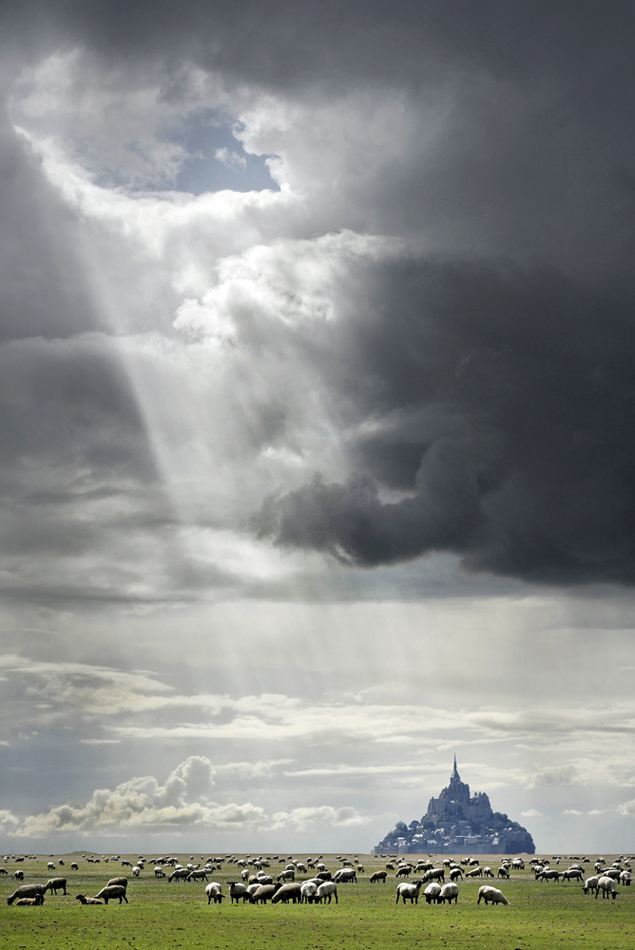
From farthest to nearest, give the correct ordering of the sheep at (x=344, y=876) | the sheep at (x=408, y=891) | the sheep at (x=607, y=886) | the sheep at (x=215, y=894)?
the sheep at (x=344, y=876) → the sheep at (x=607, y=886) → the sheep at (x=215, y=894) → the sheep at (x=408, y=891)

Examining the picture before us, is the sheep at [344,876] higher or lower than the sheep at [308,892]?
lower

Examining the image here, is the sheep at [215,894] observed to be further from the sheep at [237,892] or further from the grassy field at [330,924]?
the sheep at [237,892]

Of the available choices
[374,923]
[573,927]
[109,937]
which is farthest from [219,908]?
[573,927]

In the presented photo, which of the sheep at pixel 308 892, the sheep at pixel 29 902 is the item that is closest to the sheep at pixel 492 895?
the sheep at pixel 308 892

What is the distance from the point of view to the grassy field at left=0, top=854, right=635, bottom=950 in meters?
57.3

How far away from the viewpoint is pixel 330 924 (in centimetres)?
6925

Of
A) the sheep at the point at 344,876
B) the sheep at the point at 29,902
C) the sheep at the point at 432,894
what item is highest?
the sheep at the point at 29,902

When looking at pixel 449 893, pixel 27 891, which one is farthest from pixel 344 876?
pixel 27 891

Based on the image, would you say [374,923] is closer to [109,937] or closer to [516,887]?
[109,937]

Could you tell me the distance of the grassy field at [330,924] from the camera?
57.3 meters

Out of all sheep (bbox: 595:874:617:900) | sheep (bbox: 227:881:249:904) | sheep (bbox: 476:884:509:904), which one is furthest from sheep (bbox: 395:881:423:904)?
sheep (bbox: 595:874:617:900)

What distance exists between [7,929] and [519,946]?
38880 mm

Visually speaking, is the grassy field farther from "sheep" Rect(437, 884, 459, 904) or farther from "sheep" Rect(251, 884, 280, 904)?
"sheep" Rect(251, 884, 280, 904)

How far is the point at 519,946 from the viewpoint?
55.9 metres
